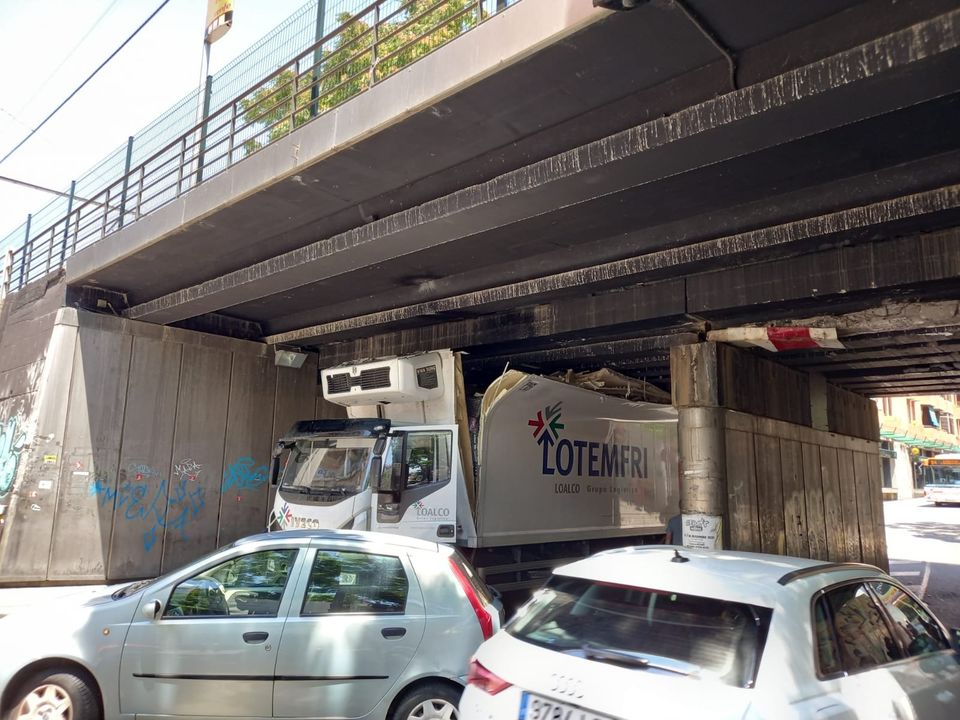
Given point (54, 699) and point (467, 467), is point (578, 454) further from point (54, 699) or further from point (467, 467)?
point (54, 699)

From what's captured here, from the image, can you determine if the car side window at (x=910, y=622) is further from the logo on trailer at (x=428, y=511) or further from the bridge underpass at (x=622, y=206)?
the logo on trailer at (x=428, y=511)

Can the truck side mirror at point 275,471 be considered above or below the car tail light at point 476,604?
above

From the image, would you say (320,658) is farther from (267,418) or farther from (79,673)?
(267,418)

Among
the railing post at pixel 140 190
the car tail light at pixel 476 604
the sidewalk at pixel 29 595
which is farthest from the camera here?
the railing post at pixel 140 190

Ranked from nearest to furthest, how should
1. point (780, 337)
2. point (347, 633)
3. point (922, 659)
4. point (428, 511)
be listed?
point (922, 659)
point (347, 633)
point (428, 511)
point (780, 337)

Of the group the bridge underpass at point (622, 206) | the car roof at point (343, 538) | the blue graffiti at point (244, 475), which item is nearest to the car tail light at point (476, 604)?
the car roof at point (343, 538)

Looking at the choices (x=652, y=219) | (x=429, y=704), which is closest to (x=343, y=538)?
(x=429, y=704)

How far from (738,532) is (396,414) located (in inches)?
235

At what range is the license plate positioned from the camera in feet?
9.26

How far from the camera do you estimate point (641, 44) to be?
17.9 ft

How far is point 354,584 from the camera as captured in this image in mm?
5035

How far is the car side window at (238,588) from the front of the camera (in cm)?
486

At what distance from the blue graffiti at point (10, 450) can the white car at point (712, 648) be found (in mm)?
→ 11645

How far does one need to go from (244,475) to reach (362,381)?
4962mm
